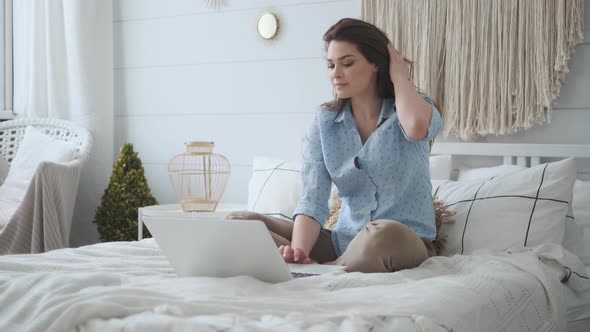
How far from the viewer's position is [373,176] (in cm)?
207

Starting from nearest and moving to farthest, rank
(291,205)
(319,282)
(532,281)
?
1. (319,282)
2. (532,281)
3. (291,205)

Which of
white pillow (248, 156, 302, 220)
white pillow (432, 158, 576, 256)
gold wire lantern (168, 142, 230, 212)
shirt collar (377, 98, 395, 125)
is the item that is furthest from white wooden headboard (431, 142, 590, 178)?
gold wire lantern (168, 142, 230, 212)

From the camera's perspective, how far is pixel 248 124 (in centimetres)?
346

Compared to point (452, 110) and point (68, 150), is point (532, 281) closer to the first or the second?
point (452, 110)

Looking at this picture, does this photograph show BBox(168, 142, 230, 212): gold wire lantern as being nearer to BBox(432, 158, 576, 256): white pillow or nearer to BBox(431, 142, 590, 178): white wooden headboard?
BBox(431, 142, 590, 178): white wooden headboard

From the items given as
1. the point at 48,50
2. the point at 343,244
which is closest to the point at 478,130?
Answer: the point at 343,244

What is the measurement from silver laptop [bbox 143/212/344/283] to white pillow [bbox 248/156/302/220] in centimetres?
105

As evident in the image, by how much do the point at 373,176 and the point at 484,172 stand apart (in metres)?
0.63

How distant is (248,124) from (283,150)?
236 millimetres

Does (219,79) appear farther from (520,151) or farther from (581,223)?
(581,223)

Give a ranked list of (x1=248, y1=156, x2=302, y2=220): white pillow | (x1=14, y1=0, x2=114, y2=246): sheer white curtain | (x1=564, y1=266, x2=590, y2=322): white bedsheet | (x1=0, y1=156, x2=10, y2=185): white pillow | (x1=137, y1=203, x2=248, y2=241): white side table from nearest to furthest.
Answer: (x1=564, y1=266, x2=590, y2=322): white bedsheet, (x1=248, y1=156, x2=302, y2=220): white pillow, (x1=137, y1=203, x2=248, y2=241): white side table, (x1=0, y1=156, x2=10, y2=185): white pillow, (x1=14, y1=0, x2=114, y2=246): sheer white curtain

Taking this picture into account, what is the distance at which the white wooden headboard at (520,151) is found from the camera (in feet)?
8.26

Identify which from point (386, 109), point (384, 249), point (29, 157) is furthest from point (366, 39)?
point (29, 157)

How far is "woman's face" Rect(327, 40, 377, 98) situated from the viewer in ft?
6.83
